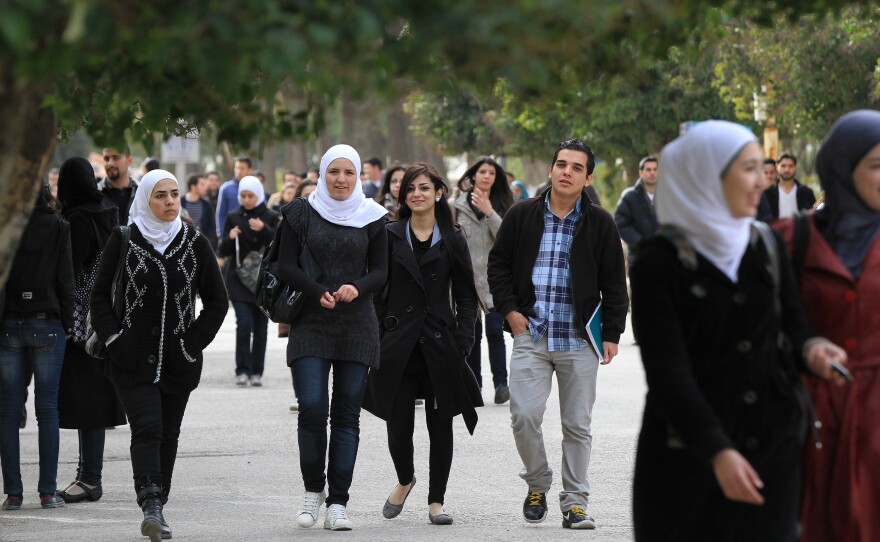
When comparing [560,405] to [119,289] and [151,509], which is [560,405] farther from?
[119,289]

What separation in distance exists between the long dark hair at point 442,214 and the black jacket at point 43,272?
179cm

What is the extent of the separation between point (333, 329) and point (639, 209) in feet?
27.1

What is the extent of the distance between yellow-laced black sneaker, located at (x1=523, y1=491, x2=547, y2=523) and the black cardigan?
5.75 feet

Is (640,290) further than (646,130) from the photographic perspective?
No

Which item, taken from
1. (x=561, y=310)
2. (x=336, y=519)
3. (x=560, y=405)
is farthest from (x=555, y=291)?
(x=336, y=519)

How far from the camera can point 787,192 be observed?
1705cm

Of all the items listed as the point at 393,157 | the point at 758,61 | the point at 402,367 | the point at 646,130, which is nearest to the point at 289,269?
the point at 402,367

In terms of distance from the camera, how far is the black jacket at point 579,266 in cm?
792

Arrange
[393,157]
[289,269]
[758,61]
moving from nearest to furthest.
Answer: [289,269]
[758,61]
[393,157]

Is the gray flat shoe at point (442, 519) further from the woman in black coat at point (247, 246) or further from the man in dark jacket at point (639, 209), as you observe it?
the man in dark jacket at point (639, 209)

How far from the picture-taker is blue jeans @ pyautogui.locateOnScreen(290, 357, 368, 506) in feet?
25.9

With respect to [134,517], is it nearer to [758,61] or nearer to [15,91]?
[15,91]

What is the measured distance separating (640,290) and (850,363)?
0.89 meters

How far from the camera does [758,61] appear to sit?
69.6 feet
